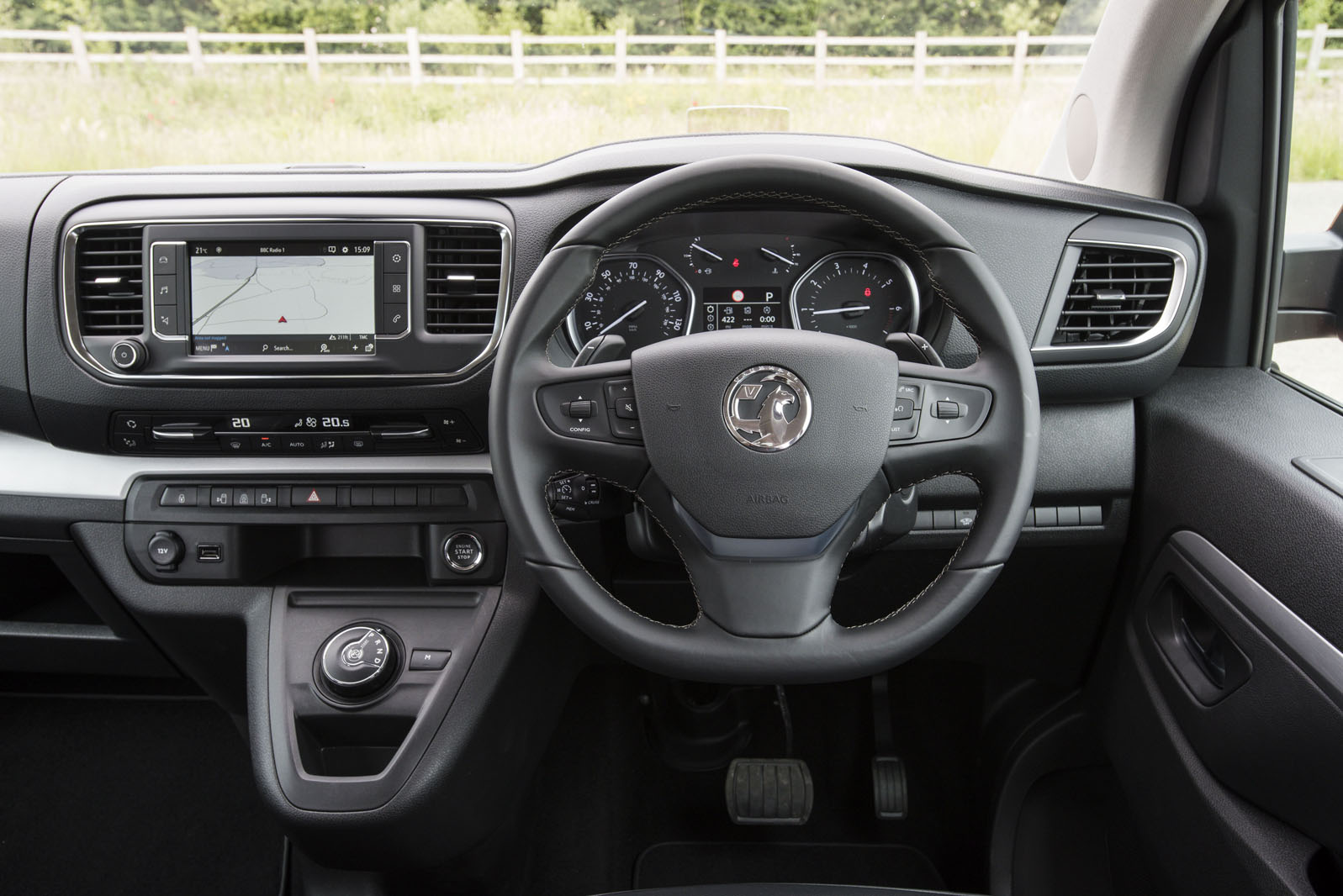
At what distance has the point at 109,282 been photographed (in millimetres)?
1501

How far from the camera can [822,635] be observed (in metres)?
1.08

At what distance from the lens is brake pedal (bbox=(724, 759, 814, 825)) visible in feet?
6.44

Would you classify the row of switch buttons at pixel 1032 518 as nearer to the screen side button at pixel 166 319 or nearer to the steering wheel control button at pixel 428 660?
the steering wheel control button at pixel 428 660

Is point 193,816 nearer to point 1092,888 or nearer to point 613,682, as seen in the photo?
point 613,682

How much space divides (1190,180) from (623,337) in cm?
104

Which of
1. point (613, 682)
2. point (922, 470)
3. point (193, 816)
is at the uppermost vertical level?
point (922, 470)

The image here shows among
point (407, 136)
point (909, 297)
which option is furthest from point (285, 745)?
point (909, 297)

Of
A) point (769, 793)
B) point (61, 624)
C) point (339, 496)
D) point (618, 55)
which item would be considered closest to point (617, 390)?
point (339, 496)

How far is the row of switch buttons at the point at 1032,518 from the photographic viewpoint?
1.58 metres

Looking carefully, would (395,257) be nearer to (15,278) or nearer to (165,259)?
(165,259)

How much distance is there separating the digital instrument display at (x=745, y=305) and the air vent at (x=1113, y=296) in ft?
1.45

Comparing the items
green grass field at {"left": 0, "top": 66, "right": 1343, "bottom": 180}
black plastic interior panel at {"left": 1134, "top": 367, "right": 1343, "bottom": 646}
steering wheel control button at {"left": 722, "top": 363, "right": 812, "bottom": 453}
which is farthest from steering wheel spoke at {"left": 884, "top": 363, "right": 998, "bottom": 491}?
green grass field at {"left": 0, "top": 66, "right": 1343, "bottom": 180}

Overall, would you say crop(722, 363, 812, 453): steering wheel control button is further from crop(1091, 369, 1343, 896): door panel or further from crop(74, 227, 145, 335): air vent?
crop(74, 227, 145, 335): air vent

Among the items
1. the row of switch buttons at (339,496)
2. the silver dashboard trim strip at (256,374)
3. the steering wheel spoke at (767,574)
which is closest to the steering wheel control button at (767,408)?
A: the steering wheel spoke at (767,574)
